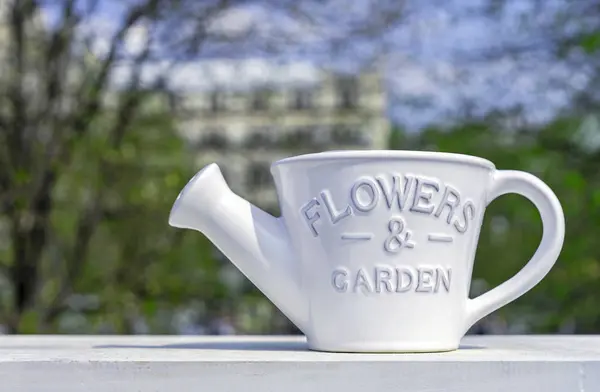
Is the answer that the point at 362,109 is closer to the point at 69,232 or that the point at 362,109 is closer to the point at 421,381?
the point at 69,232

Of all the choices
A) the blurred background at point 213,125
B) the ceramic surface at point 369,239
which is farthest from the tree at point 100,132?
the ceramic surface at point 369,239

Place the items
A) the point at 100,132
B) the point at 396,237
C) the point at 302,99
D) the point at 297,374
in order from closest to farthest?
the point at 297,374
the point at 396,237
the point at 100,132
the point at 302,99

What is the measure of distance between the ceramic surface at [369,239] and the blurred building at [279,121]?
68.6 inches

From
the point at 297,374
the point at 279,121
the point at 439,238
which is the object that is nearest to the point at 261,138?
the point at 279,121

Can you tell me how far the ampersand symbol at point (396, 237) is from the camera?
664 mm

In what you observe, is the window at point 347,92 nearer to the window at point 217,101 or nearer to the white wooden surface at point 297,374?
the window at point 217,101

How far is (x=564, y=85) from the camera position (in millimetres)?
2494

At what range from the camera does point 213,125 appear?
2783 mm

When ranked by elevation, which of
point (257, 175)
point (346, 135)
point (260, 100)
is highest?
point (260, 100)

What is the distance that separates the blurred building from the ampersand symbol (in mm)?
1796

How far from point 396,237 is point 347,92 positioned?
198 centimetres

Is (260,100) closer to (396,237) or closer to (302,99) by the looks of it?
(302,99)

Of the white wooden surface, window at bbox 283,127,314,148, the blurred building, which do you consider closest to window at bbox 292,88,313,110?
the blurred building

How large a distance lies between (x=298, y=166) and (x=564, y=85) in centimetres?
199
